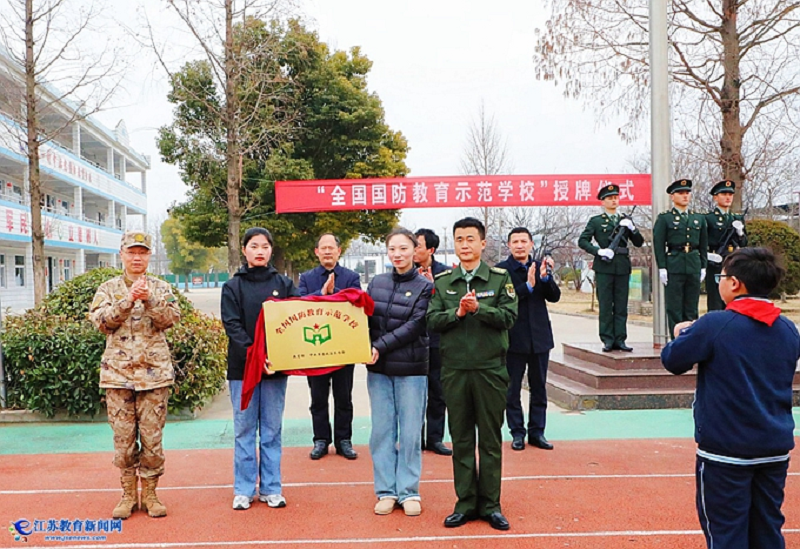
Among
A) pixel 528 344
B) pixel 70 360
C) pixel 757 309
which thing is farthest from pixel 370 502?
pixel 70 360

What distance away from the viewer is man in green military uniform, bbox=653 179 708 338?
698 cm

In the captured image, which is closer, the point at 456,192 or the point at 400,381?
the point at 400,381

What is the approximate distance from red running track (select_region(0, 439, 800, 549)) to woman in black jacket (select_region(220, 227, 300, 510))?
0.51ft

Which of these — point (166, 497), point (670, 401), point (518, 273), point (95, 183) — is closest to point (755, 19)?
point (670, 401)

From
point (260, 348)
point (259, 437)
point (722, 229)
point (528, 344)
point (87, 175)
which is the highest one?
point (87, 175)

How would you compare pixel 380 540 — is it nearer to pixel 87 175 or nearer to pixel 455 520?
pixel 455 520

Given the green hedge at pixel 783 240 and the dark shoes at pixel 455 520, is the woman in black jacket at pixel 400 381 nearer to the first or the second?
the dark shoes at pixel 455 520

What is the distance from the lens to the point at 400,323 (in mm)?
3957

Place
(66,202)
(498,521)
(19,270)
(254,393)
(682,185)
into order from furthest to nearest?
(66,202) < (19,270) < (682,185) < (254,393) < (498,521)

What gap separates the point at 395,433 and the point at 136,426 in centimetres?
160

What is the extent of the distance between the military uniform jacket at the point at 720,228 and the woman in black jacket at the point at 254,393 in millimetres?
5600

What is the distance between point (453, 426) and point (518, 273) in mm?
1938

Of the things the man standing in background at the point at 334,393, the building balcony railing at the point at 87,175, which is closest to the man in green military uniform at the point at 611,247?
the man standing in background at the point at 334,393

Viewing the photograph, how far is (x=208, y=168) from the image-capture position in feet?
55.6
